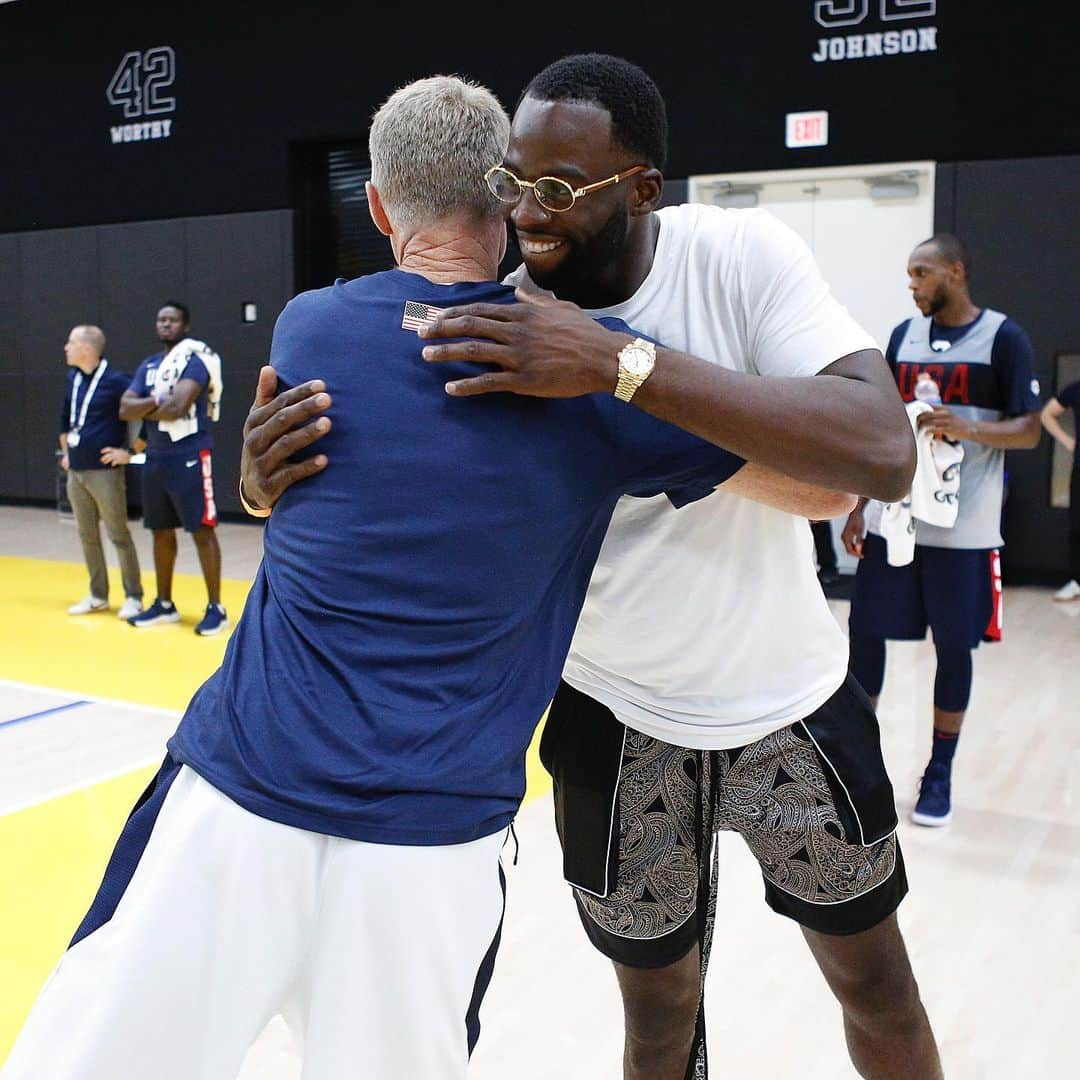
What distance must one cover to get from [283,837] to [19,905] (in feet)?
8.15

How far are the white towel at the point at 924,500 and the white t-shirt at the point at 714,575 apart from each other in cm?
205

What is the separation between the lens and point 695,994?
198 cm

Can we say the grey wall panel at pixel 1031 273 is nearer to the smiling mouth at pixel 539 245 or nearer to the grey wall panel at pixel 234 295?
the grey wall panel at pixel 234 295

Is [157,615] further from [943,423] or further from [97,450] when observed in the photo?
[943,423]

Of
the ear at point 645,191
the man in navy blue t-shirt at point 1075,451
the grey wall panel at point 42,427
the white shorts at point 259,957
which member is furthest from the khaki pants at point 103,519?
the white shorts at point 259,957

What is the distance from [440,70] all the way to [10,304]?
5.44 meters

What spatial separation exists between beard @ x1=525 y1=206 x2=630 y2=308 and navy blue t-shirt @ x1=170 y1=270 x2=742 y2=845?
0.17m

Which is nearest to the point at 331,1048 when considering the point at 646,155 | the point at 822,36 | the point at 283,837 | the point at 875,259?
the point at 283,837

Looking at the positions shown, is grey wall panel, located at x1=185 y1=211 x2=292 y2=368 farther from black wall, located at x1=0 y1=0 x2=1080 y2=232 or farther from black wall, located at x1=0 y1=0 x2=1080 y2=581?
black wall, located at x1=0 y1=0 x2=1080 y2=232

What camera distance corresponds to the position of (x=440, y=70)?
10.6m

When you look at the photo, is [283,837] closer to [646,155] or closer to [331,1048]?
[331,1048]

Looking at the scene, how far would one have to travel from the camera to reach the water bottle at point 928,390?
4.11 meters

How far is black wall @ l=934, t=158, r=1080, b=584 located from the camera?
828cm

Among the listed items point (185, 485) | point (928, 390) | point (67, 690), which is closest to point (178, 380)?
point (185, 485)
